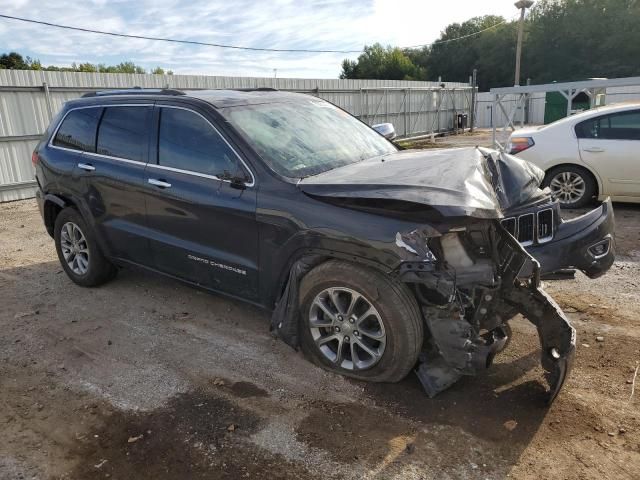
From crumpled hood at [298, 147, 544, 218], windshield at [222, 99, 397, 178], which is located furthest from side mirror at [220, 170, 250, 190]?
crumpled hood at [298, 147, 544, 218]

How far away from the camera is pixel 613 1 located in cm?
4772

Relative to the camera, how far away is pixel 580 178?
25.2 feet

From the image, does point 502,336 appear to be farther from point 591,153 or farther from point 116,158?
point 591,153

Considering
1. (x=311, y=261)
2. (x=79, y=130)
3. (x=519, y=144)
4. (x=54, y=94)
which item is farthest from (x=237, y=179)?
(x=54, y=94)

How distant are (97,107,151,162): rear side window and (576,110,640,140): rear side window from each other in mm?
6329

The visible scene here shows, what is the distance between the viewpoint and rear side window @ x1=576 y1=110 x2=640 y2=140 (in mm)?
7309

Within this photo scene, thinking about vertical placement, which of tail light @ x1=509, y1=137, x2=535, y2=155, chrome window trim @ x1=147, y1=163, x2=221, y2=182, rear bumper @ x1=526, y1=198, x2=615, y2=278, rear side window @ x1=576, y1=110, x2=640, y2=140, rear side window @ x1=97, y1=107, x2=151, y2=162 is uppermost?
rear side window @ x1=97, y1=107, x2=151, y2=162

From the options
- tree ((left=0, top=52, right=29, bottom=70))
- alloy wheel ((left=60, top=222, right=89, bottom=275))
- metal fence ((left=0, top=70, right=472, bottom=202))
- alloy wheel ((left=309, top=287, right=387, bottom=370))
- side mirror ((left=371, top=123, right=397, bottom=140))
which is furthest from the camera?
tree ((left=0, top=52, right=29, bottom=70))

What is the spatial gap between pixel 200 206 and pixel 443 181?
1804mm

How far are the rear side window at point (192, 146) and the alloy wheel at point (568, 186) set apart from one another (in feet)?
19.1

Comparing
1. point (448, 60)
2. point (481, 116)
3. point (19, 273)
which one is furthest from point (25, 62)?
point (19, 273)

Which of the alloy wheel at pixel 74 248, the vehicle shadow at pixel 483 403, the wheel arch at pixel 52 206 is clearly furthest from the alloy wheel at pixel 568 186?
the wheel arch at pixel 52 206

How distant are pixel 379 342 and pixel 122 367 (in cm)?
189

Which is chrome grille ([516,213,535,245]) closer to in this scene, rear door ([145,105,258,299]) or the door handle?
rear door ([145,105,258,299])
